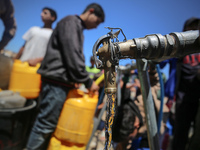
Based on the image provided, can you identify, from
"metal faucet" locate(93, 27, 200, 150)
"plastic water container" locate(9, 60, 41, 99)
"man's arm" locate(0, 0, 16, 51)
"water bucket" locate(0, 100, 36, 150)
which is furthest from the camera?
"man's arm" locate(0, 0, 16, 51)

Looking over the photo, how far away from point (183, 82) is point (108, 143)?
137cm

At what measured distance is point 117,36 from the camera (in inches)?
12.8

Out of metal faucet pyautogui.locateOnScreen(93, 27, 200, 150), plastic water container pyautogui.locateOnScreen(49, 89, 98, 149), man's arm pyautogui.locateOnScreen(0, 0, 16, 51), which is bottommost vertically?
plastic water container pyautogui.locateOnScreen(49, 89, 98, 149)

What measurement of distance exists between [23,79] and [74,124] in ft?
2.86

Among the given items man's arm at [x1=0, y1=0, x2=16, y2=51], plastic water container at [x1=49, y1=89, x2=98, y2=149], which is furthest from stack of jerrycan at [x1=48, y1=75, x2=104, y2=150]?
man's arm at [x1=0, y1=0, x2=16, y2=51]

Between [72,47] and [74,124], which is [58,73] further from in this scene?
[74,124]

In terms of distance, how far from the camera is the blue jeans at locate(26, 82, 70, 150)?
1143mm

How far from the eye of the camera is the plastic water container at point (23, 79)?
1.51 m

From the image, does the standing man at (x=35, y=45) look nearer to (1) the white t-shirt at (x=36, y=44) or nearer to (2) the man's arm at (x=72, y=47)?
(1) the white t-shirt at (x=36, y=44)

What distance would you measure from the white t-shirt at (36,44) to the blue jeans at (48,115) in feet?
2.48

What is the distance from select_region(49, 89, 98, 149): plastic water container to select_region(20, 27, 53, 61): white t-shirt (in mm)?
944

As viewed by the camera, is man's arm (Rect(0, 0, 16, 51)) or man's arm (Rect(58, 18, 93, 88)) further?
man's arm (Rect(0, 0, 16, 51))

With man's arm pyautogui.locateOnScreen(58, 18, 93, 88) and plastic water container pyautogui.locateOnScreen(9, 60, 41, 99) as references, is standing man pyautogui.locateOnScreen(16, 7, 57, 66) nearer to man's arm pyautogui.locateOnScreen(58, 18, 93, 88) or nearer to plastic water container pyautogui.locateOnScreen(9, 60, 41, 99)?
plastic water container pyautogui.locateOnScreen(9, 60, 41, 99)

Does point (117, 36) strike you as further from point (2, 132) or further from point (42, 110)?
point (2, 132)
